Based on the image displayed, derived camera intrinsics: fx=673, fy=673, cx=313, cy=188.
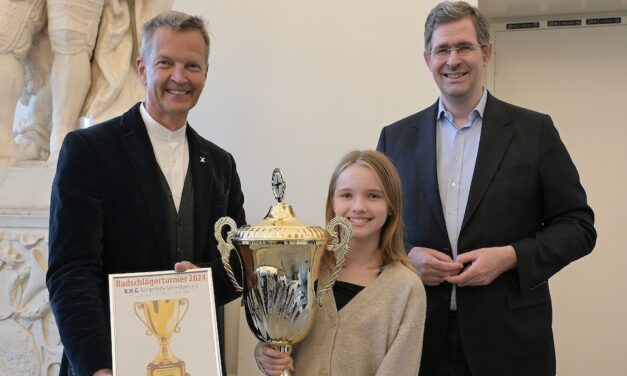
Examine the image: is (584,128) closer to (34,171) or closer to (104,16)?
(104,16)

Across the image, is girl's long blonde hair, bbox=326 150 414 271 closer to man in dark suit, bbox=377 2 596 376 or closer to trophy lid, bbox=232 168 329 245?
man in dark suit, bbox=377 2 596 376

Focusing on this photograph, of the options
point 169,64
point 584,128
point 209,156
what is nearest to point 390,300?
point 209,156

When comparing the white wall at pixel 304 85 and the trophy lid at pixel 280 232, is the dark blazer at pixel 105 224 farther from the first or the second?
the white wall at pixel 304 85

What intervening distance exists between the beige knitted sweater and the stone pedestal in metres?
1.25

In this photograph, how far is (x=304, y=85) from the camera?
3.36m

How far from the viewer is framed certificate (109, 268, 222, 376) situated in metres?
1.10

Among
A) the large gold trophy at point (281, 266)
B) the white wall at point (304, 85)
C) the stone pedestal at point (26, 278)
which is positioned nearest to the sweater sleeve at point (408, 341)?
the large gold trophy at point (281, 266)

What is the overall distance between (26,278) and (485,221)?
61.6 inches

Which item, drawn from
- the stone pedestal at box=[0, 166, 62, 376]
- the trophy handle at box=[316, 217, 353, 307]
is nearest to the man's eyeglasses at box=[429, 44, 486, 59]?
the trophy handle at box=[316, 217, 353, 307]

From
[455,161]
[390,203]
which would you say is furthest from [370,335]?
[455,161]

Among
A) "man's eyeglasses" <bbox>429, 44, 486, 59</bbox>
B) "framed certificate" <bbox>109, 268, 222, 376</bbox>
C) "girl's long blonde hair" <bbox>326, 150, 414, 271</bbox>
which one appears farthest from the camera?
"man's eyeglasses" <bbox>429, 44, 486, 59</bbox>

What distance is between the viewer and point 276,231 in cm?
122

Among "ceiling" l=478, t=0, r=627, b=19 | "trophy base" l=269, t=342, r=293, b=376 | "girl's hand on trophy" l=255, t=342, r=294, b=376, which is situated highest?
"ceiling" l=478, t=0, r=627, b=19

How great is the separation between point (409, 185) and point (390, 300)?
371 millimetres
